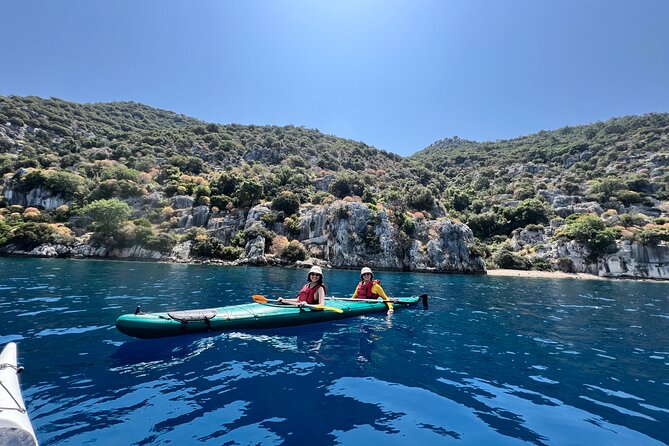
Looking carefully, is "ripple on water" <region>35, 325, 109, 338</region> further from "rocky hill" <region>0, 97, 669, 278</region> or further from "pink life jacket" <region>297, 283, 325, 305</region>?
"rocky hill" <region>0, 97, 669, 278</region>

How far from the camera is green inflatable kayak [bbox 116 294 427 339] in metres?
8.36

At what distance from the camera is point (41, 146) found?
79312 mm

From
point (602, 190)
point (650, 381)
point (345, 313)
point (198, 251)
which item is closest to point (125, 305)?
point (345, 313)

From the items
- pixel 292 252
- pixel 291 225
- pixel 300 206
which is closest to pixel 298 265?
pixel 292 252

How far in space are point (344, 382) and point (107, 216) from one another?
49.8 m

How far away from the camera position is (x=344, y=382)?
6.79 meters

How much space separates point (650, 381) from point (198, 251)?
153ft

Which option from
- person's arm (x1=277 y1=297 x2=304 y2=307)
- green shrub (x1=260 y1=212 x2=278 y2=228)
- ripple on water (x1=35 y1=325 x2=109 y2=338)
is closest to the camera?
ripple on water (x1=35 y1=325 x2=109 y2=338)

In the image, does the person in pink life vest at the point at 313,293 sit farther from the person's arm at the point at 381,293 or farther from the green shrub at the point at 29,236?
the green shrub at the point at 29,236

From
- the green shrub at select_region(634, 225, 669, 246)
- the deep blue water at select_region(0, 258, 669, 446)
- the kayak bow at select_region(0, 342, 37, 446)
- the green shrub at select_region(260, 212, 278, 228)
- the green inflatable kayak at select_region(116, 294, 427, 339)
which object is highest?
the green shrub at select_region(260, 212, 278, 228)

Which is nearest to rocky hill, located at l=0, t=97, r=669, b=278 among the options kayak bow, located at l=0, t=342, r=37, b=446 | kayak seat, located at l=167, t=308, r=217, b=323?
kayak seat, located at l=167, t=308, r=217, b=323

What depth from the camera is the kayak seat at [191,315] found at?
9020mm

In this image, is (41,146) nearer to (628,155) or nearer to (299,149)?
(299,149)

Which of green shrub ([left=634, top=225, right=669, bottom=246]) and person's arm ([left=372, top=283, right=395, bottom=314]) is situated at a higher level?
green shrub ([left=634, top=225, right=669, bottom=246])
